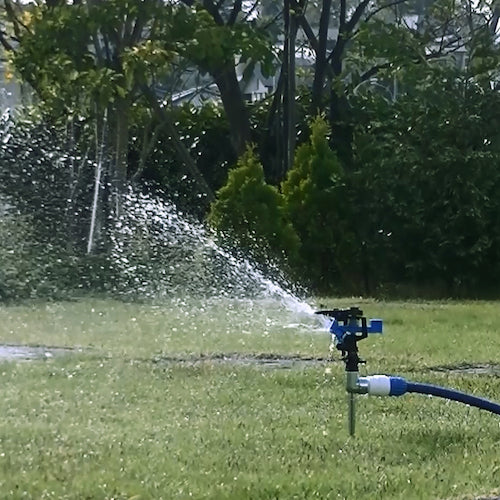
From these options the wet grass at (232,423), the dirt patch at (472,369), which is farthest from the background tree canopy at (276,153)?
the dirt patch at (472,369)

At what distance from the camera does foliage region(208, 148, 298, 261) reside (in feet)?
49.4

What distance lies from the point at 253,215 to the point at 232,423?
893 cm

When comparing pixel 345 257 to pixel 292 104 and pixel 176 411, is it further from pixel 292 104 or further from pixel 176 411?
pixel 176 411

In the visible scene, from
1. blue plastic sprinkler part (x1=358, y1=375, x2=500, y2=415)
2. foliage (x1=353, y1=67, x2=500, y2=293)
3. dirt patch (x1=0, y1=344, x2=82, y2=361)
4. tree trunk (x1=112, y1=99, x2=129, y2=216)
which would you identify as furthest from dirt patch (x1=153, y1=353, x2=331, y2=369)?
tree trunk (x1=112, y1=99, x2=129, y2=216)

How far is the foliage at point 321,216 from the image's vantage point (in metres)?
16.0

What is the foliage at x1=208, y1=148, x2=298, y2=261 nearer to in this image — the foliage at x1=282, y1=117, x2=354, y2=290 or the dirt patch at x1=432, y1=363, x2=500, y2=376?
the foliage at x1=282, y1=117, x2=354, y2=290

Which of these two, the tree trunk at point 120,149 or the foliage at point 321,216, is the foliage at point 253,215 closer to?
the foliage at point 321,216

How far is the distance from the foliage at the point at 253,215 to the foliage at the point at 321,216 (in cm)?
38

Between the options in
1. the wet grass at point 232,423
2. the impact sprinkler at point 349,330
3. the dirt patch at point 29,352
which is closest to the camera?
the wet grass at point 232,423

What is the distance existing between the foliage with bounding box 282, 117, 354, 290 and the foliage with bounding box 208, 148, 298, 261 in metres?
0.38

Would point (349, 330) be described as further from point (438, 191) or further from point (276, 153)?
point (276, 153)

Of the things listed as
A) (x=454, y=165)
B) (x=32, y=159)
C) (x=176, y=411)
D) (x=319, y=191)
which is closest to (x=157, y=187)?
(x=32, y=159)

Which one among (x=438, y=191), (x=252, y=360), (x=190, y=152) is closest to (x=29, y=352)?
(x=252, y=360)

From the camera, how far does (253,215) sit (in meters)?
15.2
